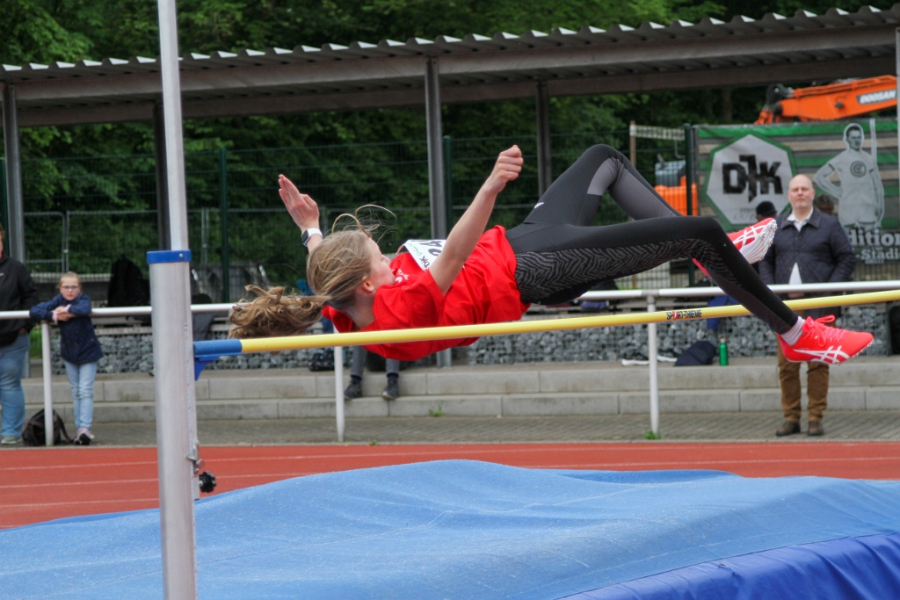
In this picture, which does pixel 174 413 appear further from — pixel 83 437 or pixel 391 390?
pixel 391 390

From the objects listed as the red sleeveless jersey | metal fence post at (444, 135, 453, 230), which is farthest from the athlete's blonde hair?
metal fence post at (444, 135, 453, 230)

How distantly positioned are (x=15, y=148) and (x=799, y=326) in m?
8.74

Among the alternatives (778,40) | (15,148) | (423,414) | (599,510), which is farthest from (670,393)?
(15,148)

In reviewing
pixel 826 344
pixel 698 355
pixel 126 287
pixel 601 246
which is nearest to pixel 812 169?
pixel 698 355

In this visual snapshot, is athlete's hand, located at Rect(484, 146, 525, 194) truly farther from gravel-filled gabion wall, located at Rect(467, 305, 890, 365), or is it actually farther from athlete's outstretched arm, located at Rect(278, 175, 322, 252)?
gravel-filled gabion wall, located at Rect(467, 305, 890, 365)

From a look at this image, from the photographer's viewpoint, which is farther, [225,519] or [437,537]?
[225,519]

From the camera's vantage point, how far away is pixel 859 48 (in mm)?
9070

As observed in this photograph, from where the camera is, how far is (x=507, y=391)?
8938 mm

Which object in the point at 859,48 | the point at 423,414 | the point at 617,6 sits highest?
the point at 617,6

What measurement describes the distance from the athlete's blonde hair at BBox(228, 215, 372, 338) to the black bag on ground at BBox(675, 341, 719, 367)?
5704mm

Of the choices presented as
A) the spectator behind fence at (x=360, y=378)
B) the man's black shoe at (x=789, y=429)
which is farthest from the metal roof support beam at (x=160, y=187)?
the man's black shoe at (x=789, y=429)

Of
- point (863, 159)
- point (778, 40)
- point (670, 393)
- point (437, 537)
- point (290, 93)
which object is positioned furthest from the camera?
point (290, 93)

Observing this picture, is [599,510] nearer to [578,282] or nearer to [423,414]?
[578,282]

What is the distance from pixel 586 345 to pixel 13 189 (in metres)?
5.76
